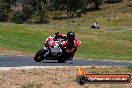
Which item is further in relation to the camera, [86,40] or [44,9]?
[44,9]

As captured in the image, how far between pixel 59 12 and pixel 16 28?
226ft

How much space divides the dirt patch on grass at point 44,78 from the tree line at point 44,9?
3710 inches

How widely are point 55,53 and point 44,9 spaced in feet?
318

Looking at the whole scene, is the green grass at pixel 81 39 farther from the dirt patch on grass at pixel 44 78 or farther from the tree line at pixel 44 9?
the tree line at pixel 44 9

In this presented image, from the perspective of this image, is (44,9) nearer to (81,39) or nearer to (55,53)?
(81,39)

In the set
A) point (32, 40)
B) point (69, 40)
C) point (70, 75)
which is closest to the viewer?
point (70, 75)

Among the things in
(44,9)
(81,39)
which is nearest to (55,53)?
(81,39)

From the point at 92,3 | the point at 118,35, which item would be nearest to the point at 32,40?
the point at 118,35

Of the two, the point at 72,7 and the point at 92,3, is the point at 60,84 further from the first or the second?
the point at 92,3

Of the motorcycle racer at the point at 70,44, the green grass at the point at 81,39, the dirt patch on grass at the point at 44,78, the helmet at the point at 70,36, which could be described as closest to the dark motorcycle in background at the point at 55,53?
the motorcycle racer at the point at 70,44

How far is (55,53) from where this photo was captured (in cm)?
2350

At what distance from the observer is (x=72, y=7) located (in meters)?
119

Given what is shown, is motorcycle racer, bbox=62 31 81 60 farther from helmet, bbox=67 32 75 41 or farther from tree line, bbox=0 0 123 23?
tree line, bbox=0 0 123 23

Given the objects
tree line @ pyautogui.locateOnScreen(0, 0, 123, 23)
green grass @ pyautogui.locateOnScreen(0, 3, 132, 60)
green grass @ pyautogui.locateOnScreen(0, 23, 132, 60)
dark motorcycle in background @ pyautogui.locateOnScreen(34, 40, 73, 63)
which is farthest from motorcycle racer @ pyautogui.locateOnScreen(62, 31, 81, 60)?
tree line @ pyautogui.locateOnScreen(0, 0, 123, 23)
